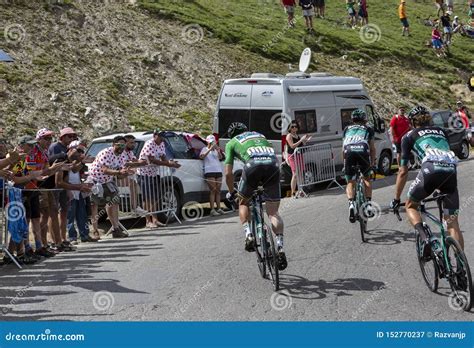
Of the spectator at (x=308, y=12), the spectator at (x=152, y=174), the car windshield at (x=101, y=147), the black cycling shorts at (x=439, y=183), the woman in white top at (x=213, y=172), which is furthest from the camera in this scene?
the spectator at (x=308, y=12)

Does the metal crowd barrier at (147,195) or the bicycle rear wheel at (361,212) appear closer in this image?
the bicycle rear wheel at (361,212)

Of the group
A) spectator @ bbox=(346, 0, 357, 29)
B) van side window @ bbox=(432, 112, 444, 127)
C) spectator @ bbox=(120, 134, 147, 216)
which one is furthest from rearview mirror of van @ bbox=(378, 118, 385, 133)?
spectator @ bbox=(346, 0, 357, 29)

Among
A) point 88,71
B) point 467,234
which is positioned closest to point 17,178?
point 467,234

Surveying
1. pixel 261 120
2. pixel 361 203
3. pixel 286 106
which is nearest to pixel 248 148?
pixel 361 203

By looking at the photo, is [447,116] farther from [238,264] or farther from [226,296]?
[226,296]

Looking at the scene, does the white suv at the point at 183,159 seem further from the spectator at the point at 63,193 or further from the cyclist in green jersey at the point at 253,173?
the cyclist in green jersey at the point at 253,173

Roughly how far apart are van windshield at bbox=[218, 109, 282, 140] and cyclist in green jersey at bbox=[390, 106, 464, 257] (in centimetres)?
936

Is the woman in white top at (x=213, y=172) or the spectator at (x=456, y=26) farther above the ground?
the spectator at (x=456, y=26)

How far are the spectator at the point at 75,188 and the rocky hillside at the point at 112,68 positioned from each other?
8.89 m

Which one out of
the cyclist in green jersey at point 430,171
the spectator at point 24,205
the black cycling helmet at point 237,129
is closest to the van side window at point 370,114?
the spectator at point 24,205

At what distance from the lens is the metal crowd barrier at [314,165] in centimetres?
1762

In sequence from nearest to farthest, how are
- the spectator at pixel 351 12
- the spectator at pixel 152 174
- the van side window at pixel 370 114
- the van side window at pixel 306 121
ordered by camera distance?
the spectator at pixel 152 174 < the van side window at pixel 306 121 < the van side window at pixel 370 114 < the spectator at pixel 351 12

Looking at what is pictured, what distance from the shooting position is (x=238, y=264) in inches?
393

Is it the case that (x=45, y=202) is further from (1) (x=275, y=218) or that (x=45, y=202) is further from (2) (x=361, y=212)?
(2) (x=361, y=212)
